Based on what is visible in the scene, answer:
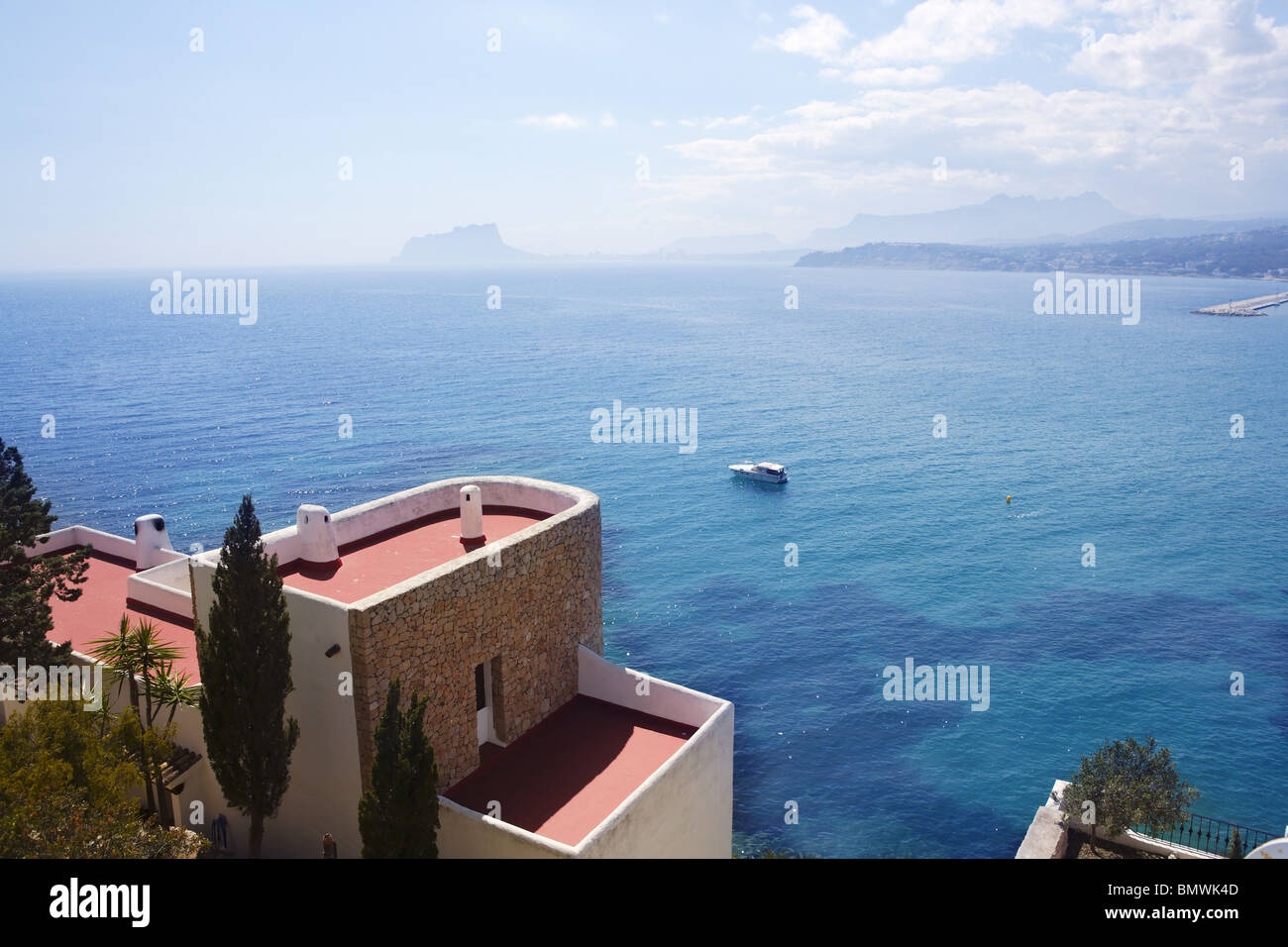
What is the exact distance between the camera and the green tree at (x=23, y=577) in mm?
20203

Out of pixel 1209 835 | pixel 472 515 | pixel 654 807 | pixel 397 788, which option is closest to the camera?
pixel 397 788

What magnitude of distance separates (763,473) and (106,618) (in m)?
51.2

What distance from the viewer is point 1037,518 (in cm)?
6269

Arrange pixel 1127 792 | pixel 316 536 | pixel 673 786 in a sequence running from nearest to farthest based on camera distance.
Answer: pixel 673 786 → pixel 316 536 → pixel 1127 792

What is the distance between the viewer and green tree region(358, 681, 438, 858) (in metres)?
16.1

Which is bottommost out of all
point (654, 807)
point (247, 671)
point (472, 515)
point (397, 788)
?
point (654, 807)

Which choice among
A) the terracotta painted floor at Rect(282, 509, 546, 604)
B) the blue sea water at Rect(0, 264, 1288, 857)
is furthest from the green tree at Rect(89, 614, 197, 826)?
the blue sea water at Rect(0, 264, 1288, 857)

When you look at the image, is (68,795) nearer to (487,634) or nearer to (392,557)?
(487,634)

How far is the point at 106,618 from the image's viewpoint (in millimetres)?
25438

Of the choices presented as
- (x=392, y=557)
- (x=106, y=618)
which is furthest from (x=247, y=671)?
(x=106, y=618)

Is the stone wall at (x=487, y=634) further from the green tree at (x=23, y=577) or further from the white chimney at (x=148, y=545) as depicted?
the white chimney at (x=148, y=545)

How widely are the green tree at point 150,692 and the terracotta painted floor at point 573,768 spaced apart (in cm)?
641

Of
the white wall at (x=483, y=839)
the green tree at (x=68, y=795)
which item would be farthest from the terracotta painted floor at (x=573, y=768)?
the green tree at (x=68, y=795)

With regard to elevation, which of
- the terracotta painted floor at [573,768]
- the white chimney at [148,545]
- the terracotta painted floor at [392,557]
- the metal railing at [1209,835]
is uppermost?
the terracotta painted floor at [392,557]
